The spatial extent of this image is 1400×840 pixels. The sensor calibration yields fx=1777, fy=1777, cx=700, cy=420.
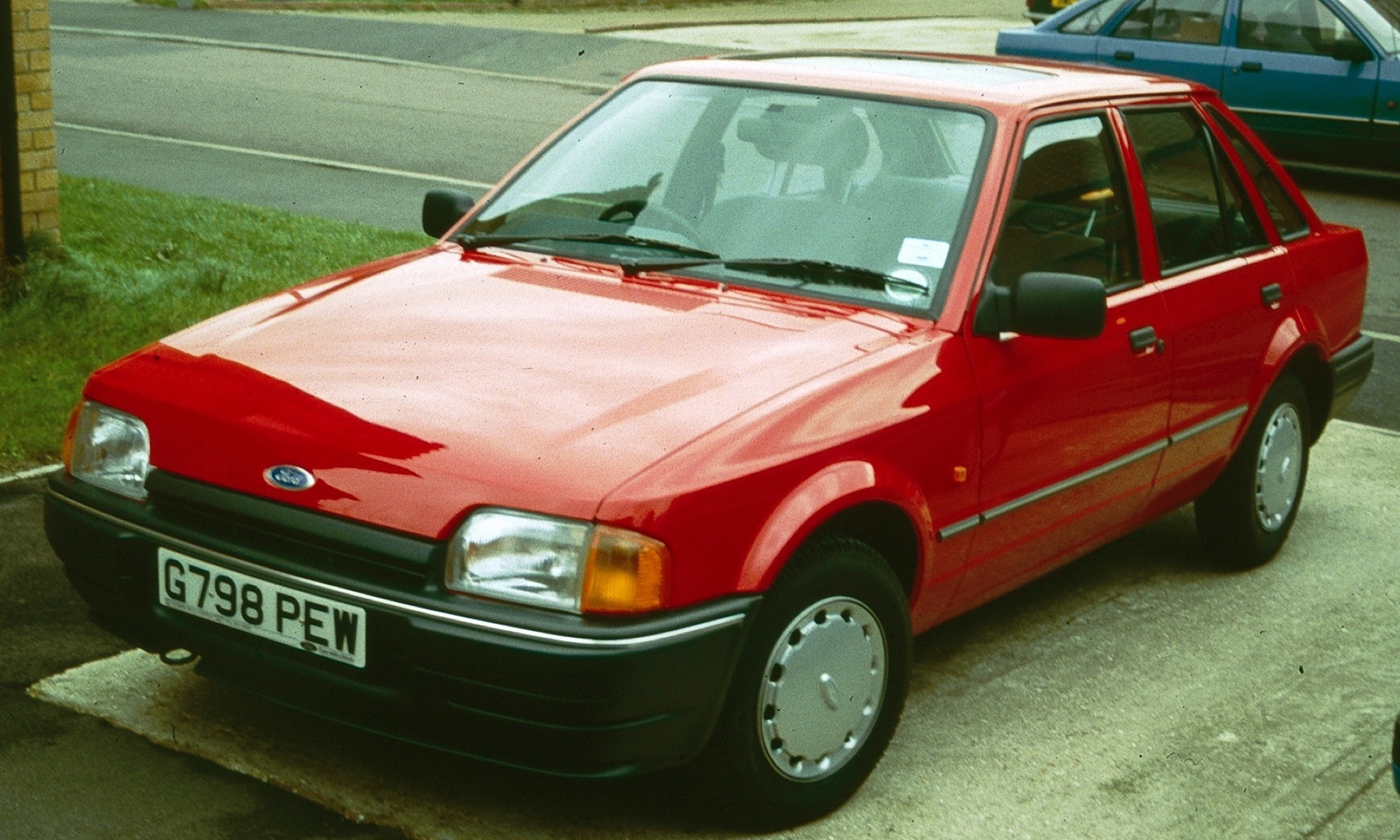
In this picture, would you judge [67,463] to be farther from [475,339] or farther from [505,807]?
[505,807]

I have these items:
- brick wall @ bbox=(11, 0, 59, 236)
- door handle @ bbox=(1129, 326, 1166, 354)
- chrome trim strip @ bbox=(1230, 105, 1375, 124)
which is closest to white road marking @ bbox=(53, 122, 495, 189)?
brick wall @ bbox=(11, 0, 59, 236)

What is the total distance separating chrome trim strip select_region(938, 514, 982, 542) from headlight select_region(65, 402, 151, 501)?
1.73 meters

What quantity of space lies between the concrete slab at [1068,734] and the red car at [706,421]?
0.93ft

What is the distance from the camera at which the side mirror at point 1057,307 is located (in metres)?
4.06

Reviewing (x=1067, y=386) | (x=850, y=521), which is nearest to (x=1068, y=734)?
(x=1067, y=386)

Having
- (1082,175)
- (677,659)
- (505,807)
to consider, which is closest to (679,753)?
(677,659)

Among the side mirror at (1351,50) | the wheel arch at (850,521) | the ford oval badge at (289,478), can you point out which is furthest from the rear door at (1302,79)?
the ford oval badge at (289,478)

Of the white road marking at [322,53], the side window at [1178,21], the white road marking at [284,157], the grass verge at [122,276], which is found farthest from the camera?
the white road marking at [322,53]

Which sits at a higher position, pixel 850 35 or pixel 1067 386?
pixel 1067 386

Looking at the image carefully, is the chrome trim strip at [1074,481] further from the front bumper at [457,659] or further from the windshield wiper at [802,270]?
the front bumper at [457,659]

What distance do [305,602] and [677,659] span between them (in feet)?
2.38

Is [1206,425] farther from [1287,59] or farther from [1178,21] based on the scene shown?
→ [1178,21]

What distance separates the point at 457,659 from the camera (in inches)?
128

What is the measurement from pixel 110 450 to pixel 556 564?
1145mm
